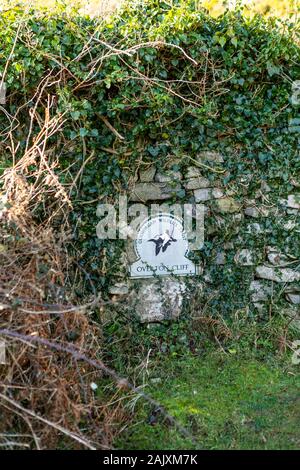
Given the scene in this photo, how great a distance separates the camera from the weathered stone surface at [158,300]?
4.97 m

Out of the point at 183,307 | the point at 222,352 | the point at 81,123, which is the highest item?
the point at 81,123

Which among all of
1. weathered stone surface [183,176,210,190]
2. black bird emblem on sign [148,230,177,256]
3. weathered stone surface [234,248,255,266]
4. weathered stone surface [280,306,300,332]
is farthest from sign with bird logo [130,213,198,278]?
weathered stone surface [280,306,300,332]

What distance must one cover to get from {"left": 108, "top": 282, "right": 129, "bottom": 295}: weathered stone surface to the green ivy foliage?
4.4 inches

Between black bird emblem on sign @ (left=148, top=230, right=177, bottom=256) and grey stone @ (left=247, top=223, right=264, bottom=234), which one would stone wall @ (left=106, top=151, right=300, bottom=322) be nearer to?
grey stone @ (left=247, top=223, right=264, bottom=234)

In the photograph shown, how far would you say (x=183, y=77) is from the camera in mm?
4797

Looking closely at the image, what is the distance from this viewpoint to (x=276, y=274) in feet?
16.9

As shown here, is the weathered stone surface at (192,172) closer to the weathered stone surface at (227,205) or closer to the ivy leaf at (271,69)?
the weathered stone surface at (227,205)

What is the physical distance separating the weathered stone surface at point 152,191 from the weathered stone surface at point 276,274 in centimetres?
113

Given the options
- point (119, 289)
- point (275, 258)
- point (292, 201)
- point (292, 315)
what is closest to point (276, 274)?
point (275, 258)

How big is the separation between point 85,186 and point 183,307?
1.44 meters

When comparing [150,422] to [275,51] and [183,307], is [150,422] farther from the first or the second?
[275,51]

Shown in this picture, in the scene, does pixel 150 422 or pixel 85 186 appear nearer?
pixel 150 422

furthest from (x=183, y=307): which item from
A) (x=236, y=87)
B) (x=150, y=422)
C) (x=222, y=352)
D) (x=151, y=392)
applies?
(x=236, y=87)

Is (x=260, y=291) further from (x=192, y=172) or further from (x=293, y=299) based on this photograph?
(x=192, y=172)
